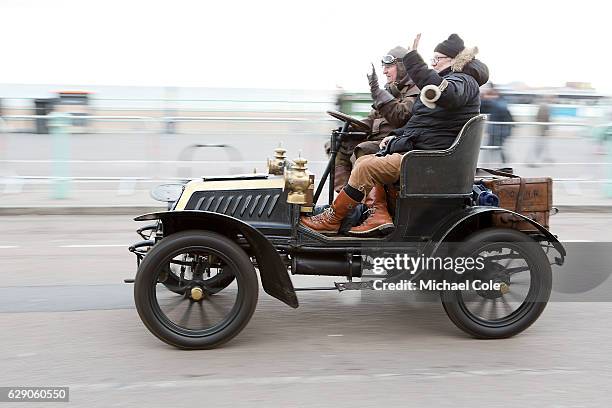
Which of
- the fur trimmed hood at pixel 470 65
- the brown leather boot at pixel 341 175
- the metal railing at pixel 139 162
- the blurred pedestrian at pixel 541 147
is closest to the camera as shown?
the fur trimmed hood at pixel 470 65

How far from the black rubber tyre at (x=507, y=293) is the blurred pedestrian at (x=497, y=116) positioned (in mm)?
6401

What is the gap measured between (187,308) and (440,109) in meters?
1.97

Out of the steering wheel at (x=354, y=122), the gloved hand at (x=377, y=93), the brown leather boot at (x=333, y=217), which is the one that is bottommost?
the brown leather boot at (x=333, y=217)

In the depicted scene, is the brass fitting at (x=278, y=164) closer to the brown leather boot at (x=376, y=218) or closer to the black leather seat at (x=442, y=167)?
the brown leather boot at (x=376, y=218)

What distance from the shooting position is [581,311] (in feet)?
18.5

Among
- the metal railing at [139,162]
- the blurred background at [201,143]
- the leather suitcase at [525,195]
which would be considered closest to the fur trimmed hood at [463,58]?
the leather suitcase at [525,195]

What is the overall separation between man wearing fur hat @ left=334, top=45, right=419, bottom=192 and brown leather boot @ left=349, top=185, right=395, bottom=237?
0.46 m

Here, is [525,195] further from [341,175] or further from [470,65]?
[341,175]

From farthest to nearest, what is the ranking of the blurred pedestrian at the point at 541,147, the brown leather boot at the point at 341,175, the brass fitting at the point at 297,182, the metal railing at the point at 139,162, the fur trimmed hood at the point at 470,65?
the blurred pedestrian at the point at 541,147 < the metal railing at the point at 139,162 < the brown leather boot at the point at 341,175 < the fur trimmed hood at the point at 470,65 < the brass fitting at the point at 297,182

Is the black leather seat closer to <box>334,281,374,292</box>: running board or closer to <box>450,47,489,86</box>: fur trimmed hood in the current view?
<box>450,47,489,86</box>: fur trimmed hood

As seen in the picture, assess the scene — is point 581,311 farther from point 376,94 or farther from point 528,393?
point 376,94

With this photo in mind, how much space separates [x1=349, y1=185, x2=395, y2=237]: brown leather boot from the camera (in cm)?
480

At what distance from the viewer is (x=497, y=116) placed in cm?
1135

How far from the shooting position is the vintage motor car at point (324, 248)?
4.54 meters
